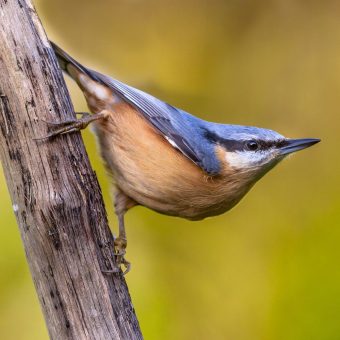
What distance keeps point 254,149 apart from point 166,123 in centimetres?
40

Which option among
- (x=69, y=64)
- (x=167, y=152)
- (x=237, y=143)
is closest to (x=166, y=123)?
(x=167, y=152)

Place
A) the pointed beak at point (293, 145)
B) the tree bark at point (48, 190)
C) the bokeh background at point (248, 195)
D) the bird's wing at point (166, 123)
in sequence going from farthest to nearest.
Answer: the bokeh background at point (248, 195) → the pointed beak at point (293, 145) → the bird's wing at point (166, 123) → the tree bark at point (48, 190)

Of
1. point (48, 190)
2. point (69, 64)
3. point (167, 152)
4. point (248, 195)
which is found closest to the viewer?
point (48, 190)

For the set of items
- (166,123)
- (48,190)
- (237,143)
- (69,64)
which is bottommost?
(48,190)

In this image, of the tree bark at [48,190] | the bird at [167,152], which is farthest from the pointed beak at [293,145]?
the tree bark at [48,190]

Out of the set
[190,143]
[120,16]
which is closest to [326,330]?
[190,143]

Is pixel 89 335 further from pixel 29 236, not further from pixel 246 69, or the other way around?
pixel 246 69

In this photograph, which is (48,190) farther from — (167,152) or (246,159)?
(246,159)

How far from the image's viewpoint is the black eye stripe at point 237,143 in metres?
2.91

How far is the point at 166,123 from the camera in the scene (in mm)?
2828

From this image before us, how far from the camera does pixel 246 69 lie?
3891 millimetres

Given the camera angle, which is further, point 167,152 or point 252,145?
point 252,145

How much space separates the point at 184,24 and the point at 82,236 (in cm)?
211

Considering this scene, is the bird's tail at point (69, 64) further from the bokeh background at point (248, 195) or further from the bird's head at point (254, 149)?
the bird's head at point (254, 149)
